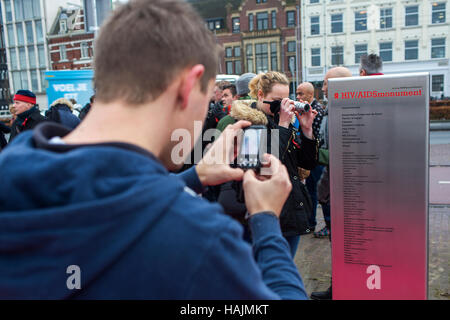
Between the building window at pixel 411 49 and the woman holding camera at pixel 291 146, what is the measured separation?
38.4 meters

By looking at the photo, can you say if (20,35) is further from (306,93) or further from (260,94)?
(260,94)

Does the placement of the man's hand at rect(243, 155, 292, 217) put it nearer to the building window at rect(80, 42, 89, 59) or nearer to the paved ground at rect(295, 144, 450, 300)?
the paved ground at rect(295, 144, 450, 300)

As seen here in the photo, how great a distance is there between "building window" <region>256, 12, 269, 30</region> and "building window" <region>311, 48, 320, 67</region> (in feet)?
25.1

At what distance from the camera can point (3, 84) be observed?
171 ft

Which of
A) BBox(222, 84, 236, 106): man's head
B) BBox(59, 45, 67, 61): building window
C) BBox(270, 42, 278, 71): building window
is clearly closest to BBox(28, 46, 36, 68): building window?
BBox(59, 45, 67, 61): building window

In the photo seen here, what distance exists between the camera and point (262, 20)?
4538 centimetres

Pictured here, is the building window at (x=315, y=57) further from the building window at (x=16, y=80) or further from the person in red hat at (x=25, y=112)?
the person in red hat at (x=25, y=112)

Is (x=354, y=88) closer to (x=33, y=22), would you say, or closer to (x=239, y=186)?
(x=239, y=186)

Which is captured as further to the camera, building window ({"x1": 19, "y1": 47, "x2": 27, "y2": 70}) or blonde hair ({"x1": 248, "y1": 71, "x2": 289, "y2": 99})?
building window ({"x1": 19, "y1": 47, "x2": 27, "y2": 70})

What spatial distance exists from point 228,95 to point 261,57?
39782 millimetres

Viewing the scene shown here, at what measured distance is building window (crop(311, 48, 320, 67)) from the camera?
39.7 meters

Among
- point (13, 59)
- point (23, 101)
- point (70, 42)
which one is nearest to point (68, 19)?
point (70, 42)
